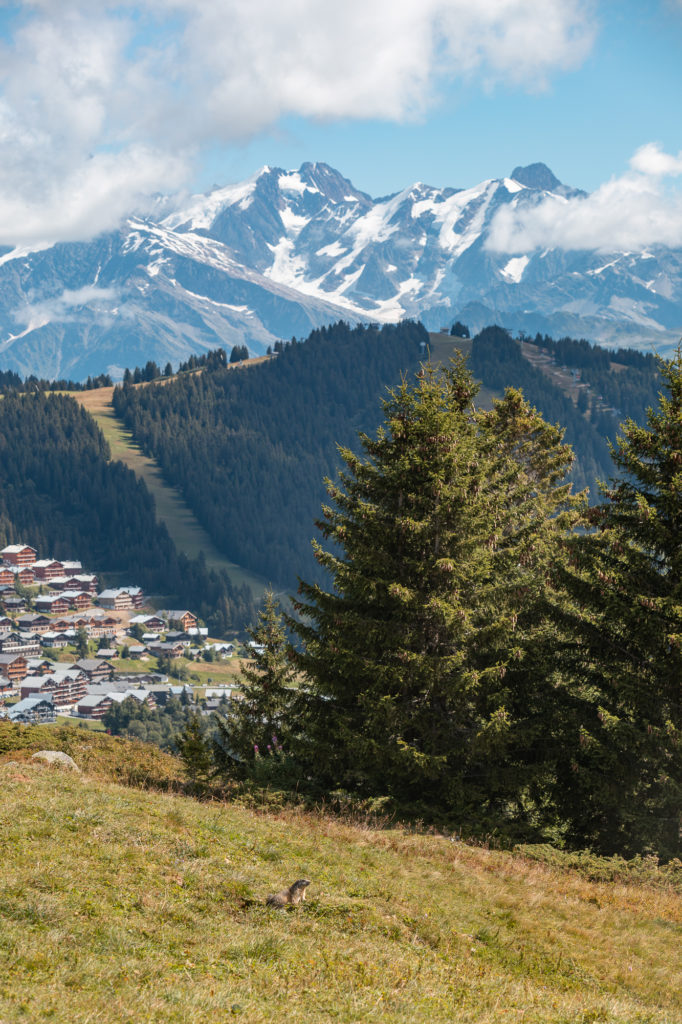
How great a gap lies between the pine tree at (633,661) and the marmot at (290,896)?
1059cm

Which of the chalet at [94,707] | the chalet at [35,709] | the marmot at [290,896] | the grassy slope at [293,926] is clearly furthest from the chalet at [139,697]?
the marmot at [290,896]

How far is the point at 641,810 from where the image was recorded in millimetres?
22047

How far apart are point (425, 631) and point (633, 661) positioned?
5.98 meters

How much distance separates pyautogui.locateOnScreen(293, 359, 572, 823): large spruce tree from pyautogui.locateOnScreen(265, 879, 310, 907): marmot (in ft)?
29.0

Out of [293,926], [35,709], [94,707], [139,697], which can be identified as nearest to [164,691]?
[139,697]

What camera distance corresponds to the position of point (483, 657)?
25.7 meters

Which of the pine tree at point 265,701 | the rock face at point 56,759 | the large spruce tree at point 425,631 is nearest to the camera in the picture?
the large spruce tree at point 425,631

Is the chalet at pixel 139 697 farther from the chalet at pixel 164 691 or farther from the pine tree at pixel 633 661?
the pine tree at pixel 633 661

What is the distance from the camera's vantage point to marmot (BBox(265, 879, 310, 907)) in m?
14.0

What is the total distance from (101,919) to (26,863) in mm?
2272

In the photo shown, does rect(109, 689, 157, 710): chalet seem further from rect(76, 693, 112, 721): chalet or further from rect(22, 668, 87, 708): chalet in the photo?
rect(22, 668, 87, 708): chalet

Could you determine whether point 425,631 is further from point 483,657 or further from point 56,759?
point 56,759

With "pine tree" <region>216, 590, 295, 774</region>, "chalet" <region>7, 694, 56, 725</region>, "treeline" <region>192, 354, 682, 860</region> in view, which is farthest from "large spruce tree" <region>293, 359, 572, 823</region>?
"chalet" <region>7, 694, 56, 725</region>

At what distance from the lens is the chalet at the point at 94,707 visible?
17675 cm
